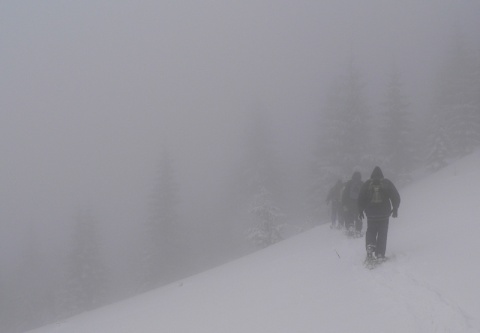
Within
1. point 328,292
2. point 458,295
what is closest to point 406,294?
point 458,295

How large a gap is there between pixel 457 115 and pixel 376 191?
27712 mm

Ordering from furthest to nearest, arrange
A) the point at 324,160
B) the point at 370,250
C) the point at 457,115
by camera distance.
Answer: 1. the point at 457,115
2. the point at 324,160
3. the point at 370,250

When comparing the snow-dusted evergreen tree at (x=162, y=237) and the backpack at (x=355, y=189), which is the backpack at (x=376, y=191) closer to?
the backpack at (x=355, y=189)

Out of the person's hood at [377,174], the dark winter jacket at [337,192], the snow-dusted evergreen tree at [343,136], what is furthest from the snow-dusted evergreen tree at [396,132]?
the person's hood at [377,174]

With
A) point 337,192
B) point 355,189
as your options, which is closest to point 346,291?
point 355,189

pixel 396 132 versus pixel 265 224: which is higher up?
pixel 396 132

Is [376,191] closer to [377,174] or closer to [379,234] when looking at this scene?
[377,174]

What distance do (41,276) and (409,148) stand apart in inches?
1607

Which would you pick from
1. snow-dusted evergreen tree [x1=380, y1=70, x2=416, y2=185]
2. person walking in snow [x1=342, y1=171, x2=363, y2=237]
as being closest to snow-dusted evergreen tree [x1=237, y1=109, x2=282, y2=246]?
snow-dusted evergreen tree [x1=380, y1=70, x2=416, y2=185]

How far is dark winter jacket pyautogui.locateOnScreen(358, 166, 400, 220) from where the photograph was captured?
8.93 metres

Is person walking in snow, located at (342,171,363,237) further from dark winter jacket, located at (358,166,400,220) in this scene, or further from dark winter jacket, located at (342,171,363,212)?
dark winter jacket, located at (358,166,400,220)

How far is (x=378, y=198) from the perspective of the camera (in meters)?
8.92

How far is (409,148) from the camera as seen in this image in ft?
102

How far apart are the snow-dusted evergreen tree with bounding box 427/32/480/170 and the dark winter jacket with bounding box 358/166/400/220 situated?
24342mm
